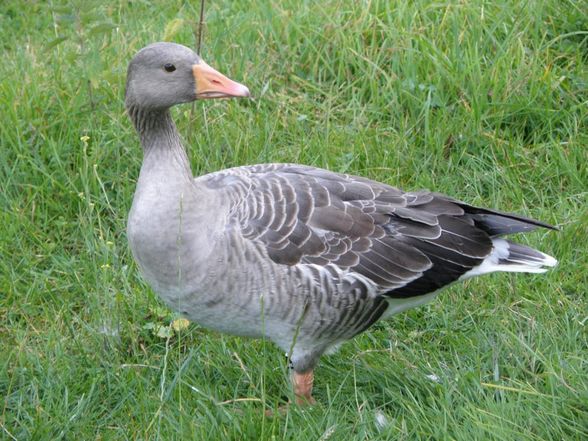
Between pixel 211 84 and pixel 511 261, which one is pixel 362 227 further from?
pixel 211 84

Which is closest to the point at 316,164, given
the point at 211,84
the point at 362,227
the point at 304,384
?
the point at 362,227

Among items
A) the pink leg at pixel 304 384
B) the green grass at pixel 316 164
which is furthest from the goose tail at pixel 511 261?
the pink leg at pixel 304 384

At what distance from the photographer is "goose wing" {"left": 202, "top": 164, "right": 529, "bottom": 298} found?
13.6 ft

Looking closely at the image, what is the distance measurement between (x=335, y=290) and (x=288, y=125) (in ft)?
6.44

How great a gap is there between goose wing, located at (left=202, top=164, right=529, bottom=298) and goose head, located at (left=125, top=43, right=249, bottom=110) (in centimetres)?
44

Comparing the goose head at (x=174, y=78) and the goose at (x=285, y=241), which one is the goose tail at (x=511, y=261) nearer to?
the goose at (x=285, y=241)

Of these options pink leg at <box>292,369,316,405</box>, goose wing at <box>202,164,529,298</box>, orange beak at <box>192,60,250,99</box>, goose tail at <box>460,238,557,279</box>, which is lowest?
pink leg at <box>292,369,316,405</box>

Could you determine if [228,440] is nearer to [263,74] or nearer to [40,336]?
[40,336]

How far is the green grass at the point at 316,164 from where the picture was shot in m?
4.10

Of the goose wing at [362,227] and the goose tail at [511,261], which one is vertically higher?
the goose wing at [362,227]

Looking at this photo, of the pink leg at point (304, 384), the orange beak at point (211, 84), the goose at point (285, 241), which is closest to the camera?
the goose at point (285, 241)

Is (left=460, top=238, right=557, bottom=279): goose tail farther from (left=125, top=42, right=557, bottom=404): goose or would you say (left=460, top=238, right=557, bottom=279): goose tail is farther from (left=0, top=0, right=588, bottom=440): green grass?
(left=0, top=0, right=588, bottom=440): green grass

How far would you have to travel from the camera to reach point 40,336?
15.5 feet

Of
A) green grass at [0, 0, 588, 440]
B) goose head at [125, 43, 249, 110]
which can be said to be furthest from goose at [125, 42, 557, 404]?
→ green grass at [0, 0, 588, 440]
